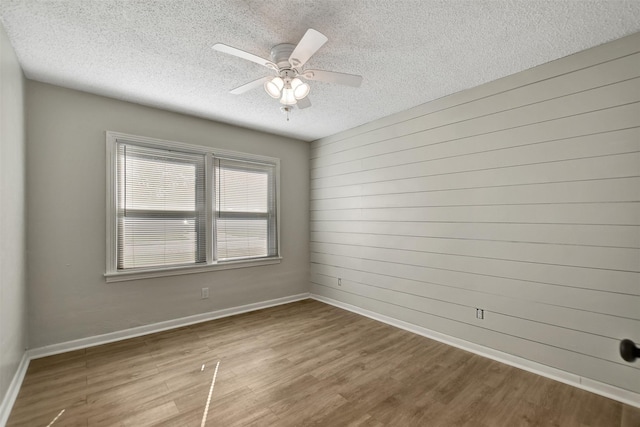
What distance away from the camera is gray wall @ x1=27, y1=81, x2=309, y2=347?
2.77 m

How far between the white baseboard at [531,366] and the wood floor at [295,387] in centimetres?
8

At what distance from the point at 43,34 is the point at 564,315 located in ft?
14.8

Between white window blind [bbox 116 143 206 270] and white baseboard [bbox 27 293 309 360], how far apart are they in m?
0.69

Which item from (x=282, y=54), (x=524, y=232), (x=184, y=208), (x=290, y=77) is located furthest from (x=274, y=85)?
(x=524, y=232)

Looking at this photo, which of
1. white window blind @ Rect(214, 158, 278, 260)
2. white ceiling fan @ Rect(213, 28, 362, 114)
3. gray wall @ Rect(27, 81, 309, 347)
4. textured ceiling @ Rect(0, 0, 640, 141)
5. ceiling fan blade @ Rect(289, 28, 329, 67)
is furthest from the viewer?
white window blind @ Rect(214, 158, 278, 260)

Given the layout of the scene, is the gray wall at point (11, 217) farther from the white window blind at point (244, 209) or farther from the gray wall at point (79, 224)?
the white window blind at point (244, 209)

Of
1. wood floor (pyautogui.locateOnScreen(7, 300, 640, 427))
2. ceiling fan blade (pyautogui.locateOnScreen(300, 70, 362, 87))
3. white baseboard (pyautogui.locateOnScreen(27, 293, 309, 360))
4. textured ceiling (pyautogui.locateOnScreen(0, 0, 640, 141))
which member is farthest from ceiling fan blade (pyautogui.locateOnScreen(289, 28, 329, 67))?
white baseboard (pyautogui.locateOnScreen(27, 293, 309, 360))

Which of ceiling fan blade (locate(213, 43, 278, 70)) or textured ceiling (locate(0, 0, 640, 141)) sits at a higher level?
textured ceiling (locate(0, 0, 640, 141))

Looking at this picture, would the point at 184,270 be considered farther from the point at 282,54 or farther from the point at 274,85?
the point at 282,54

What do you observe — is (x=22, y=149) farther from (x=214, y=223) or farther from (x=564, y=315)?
(x=564, y=315)

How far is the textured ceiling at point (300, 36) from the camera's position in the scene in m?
1.86

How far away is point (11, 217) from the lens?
217cm

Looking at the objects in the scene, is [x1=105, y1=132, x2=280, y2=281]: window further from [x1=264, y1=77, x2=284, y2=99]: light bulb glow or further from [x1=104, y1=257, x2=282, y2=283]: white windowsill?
[x1=264, y1=77, x2=284, y2=99]: light bulb glow

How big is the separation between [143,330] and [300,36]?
3.40 metres
